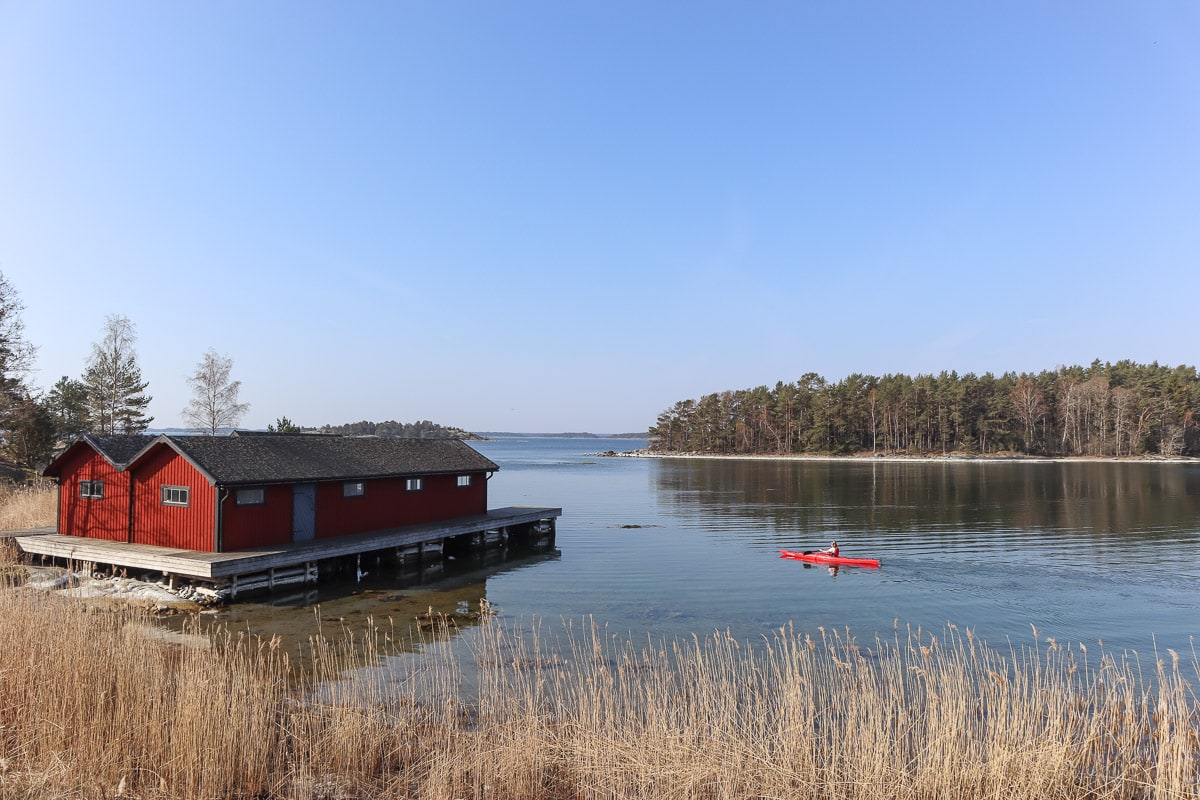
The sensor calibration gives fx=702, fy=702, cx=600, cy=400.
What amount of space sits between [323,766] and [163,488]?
17208mm

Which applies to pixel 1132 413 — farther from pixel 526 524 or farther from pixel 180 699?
pixel 180 699

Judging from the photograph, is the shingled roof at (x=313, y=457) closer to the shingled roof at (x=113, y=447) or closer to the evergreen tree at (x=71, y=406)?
the shingled roof at (x=113, y=447)

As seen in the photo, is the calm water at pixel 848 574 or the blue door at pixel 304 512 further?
the blue door at pixel 304 512

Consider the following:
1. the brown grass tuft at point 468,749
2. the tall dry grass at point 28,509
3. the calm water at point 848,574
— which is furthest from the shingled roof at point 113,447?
the brown grass tuft at point 468,749

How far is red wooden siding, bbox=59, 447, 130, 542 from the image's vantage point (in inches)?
899

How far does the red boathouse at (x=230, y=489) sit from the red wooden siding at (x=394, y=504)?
0.04 m

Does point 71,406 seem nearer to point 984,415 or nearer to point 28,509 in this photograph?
point 28,509

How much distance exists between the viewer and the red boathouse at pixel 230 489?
2117 cm

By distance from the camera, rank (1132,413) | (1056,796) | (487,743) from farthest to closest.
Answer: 1. (1132,413)
2. (487,743)
3. (1056,796)

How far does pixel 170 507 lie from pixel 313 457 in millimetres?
4621

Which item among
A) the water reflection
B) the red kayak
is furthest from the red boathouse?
the red kayak

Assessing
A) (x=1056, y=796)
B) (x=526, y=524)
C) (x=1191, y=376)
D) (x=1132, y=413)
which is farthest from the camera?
(x=1191, y=376)

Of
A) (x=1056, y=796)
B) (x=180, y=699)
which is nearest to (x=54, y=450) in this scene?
(x=180, y=699)

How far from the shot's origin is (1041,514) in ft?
142
